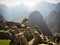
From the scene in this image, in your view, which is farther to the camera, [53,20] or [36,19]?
[36,19]

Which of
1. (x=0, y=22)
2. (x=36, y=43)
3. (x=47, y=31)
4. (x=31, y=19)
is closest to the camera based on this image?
(x=36, y=43)

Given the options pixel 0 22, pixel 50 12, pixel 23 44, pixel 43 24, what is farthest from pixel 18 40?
pixel 50 12

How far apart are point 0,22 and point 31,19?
47.7 ft

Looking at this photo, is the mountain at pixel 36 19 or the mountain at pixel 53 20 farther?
the mountain at pixel 36 19

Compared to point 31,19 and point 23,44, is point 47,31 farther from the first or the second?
point 23,44

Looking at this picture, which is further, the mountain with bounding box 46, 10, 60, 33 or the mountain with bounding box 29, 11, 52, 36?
the mountain with bounding box 29, 11, 52, 36

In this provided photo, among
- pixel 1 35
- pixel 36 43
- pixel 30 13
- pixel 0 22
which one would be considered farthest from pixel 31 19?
pixel 36 43

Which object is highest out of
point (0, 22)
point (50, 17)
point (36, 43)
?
point (50, 17)

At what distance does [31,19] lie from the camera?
104 ft

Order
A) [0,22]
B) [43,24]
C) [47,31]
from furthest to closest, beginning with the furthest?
[43,24] → [47,31] → [0,22]

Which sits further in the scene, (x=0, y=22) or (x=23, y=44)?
(x=0, y=22)

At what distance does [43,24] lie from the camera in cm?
2934

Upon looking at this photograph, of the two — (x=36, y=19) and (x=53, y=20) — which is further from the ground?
(x=36, y=19)

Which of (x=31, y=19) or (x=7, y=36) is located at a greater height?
(x=31, y=19)
